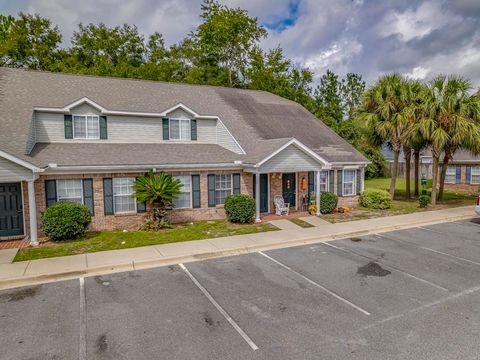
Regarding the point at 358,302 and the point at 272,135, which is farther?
the point at 272,135

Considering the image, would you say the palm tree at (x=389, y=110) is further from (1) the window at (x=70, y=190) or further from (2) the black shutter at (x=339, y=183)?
(1) the window at (x=70, y=190)

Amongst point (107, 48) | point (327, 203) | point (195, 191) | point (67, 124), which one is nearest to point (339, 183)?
point (327, 203)

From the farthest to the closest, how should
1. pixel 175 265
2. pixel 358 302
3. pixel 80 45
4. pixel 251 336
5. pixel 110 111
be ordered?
pixel 80 45, pixel 110 111, pixel 175 265, pixel 358 302, pixel 251 336

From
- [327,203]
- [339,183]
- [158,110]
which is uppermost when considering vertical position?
[158,110]

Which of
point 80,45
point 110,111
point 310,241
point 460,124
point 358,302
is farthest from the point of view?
point 80,45

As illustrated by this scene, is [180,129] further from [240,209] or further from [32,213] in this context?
[32,213]

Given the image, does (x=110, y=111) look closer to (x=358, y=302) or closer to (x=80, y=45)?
(x=358, y=302)

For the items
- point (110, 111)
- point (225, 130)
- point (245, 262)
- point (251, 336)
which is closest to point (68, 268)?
point (245, 262)
